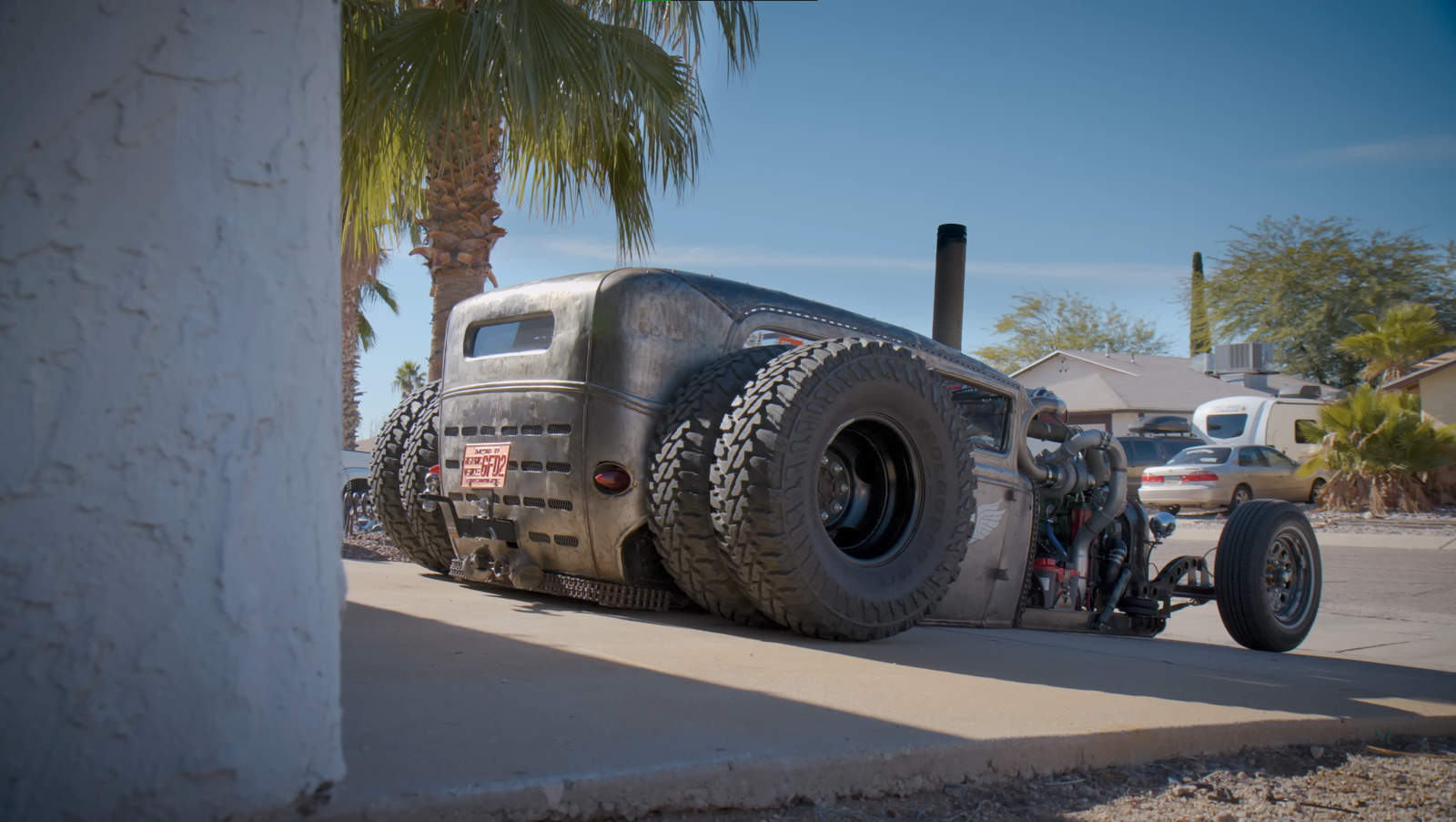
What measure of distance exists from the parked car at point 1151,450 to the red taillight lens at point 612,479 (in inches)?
816

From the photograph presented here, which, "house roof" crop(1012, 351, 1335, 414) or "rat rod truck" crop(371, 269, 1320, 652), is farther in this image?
"house roof" crop(1012, 351, 1335, 414)

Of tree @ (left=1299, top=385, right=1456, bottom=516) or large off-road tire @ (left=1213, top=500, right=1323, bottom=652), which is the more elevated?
tree @ (left=1299, top=385, right=1456, bottom=516)

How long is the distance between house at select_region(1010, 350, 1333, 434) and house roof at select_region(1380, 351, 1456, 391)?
19.7 feet

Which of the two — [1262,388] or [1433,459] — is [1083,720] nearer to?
[1433,459]

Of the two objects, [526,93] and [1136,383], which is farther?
[1136,383]

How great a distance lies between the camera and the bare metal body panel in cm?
363

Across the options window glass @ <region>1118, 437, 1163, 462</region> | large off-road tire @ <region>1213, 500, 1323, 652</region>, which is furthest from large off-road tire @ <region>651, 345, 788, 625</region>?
window glass @ <region>1118, 437, 1163, 462</region>

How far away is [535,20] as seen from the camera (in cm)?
584

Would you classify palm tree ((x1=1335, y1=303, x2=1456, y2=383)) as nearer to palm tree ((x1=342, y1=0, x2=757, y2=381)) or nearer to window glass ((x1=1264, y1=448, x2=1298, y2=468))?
window glass ((x1=1264, y1=448, x2=1298, y2=468))

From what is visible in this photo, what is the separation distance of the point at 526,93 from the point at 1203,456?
1847 centimetres

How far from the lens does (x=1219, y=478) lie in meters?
19.7

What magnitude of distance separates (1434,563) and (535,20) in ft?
37.9

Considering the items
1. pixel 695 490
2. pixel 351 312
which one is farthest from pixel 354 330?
pixel 695 490

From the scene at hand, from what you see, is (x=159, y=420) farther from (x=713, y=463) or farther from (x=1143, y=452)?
(x=1143, y=452)
